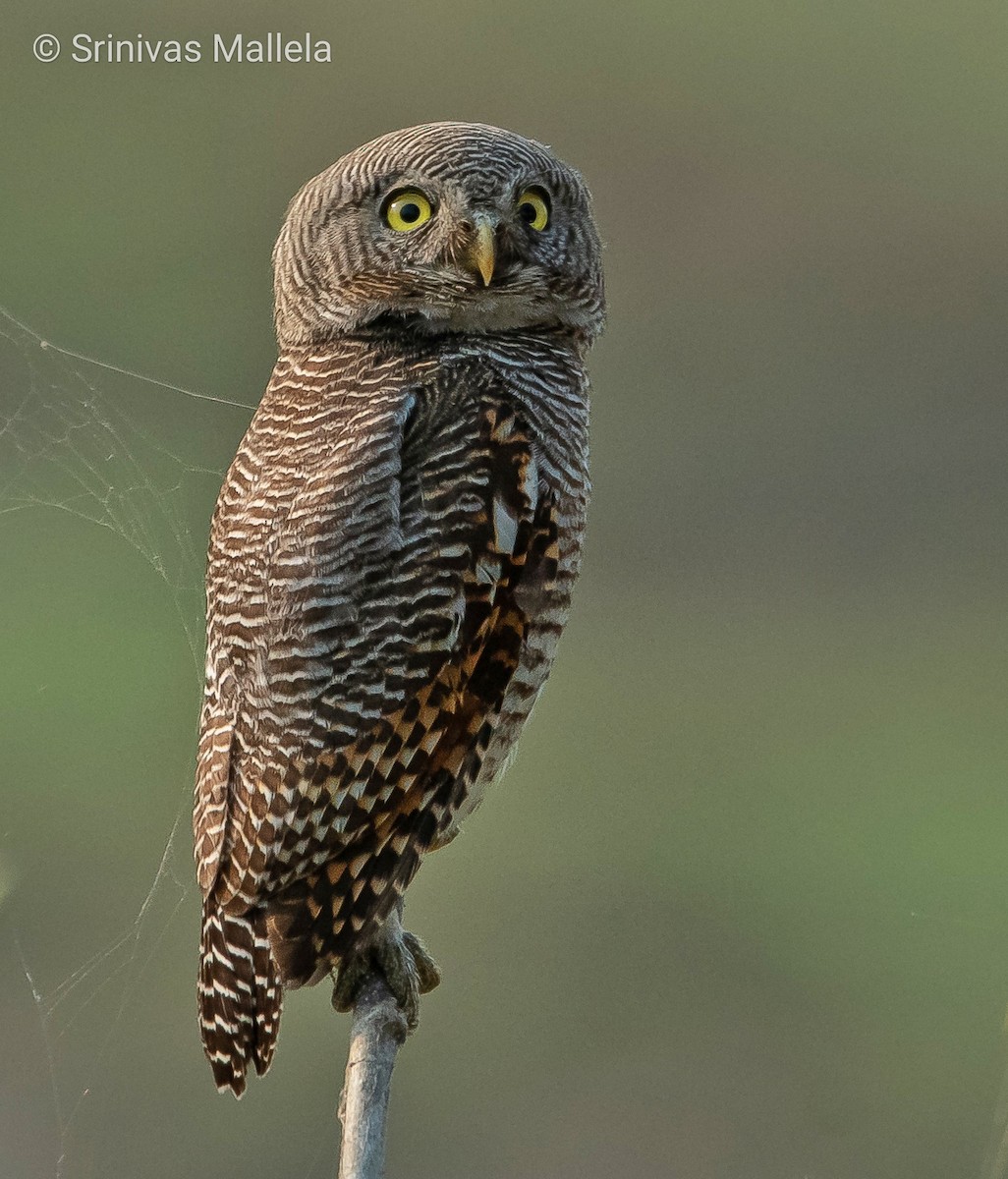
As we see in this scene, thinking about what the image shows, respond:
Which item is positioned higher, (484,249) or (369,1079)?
(484,249)

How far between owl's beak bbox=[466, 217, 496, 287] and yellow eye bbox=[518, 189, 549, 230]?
0.08 meters

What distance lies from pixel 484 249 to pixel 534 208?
0.13 metres

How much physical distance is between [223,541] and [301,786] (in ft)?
0.81

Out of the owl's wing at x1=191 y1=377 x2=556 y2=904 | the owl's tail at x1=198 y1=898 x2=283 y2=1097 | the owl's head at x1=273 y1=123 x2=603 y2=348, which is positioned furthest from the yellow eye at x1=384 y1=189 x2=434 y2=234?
the owl's tail at x1=198 y1=898 x2=283 y2=1097

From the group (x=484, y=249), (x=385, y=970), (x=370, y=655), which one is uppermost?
(x=484, y=249)

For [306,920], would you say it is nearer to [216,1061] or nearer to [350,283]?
[216,1061]

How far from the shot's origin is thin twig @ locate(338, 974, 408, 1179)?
0.89 metres

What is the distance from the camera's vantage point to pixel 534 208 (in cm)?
116

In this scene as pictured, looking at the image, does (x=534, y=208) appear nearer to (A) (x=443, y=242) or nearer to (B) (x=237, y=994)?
(A) (x=443, y=242)

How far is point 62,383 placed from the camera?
7.03 feet

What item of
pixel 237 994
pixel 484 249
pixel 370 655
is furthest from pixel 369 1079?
pixel 484 249

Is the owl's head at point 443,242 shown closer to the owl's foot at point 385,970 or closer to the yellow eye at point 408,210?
the yellow eye at point 408,210

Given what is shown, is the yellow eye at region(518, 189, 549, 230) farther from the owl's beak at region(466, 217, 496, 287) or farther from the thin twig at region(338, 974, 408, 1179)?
the thin twig at region(338, 974, 408, 1179)

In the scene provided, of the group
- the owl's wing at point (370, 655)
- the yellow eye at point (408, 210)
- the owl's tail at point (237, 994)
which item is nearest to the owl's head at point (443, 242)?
the yellow eye at point (408, 210)
